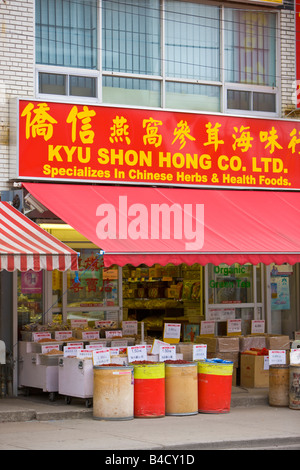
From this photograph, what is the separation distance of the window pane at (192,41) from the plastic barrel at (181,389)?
19.9 feet

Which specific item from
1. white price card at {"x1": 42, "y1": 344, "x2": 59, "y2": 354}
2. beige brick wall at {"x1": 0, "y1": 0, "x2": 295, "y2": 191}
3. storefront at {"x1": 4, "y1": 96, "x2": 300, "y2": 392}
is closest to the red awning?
storefront at {"x1": 4, "y1": 96, "x2": 300, "y2": 392}

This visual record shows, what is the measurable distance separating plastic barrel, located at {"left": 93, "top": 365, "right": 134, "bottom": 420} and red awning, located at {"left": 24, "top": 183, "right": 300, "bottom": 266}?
5.56 feet

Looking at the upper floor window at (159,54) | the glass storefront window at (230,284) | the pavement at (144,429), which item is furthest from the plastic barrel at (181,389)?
the upper floor window at (159,54)

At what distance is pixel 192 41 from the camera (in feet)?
55.9

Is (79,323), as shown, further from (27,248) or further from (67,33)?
(67,33)

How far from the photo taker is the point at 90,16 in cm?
1614

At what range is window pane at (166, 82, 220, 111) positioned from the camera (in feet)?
54.7

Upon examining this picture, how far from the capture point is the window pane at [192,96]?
1669cm

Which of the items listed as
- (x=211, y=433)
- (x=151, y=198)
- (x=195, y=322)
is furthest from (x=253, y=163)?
(x=211, y=433)

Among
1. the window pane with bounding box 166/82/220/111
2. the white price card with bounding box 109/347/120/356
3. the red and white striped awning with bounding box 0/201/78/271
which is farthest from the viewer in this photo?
the window pane with bounding box 166/82/220/111

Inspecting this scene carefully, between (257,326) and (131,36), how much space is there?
20.8 ft

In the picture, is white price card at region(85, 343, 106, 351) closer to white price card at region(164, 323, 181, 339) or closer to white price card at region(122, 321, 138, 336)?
white price card at region(164, 323, 181, 339)

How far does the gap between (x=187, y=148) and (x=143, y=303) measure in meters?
4.26

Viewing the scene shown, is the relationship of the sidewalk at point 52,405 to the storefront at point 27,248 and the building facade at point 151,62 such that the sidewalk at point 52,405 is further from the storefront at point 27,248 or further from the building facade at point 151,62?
the building facade at point 151,62
